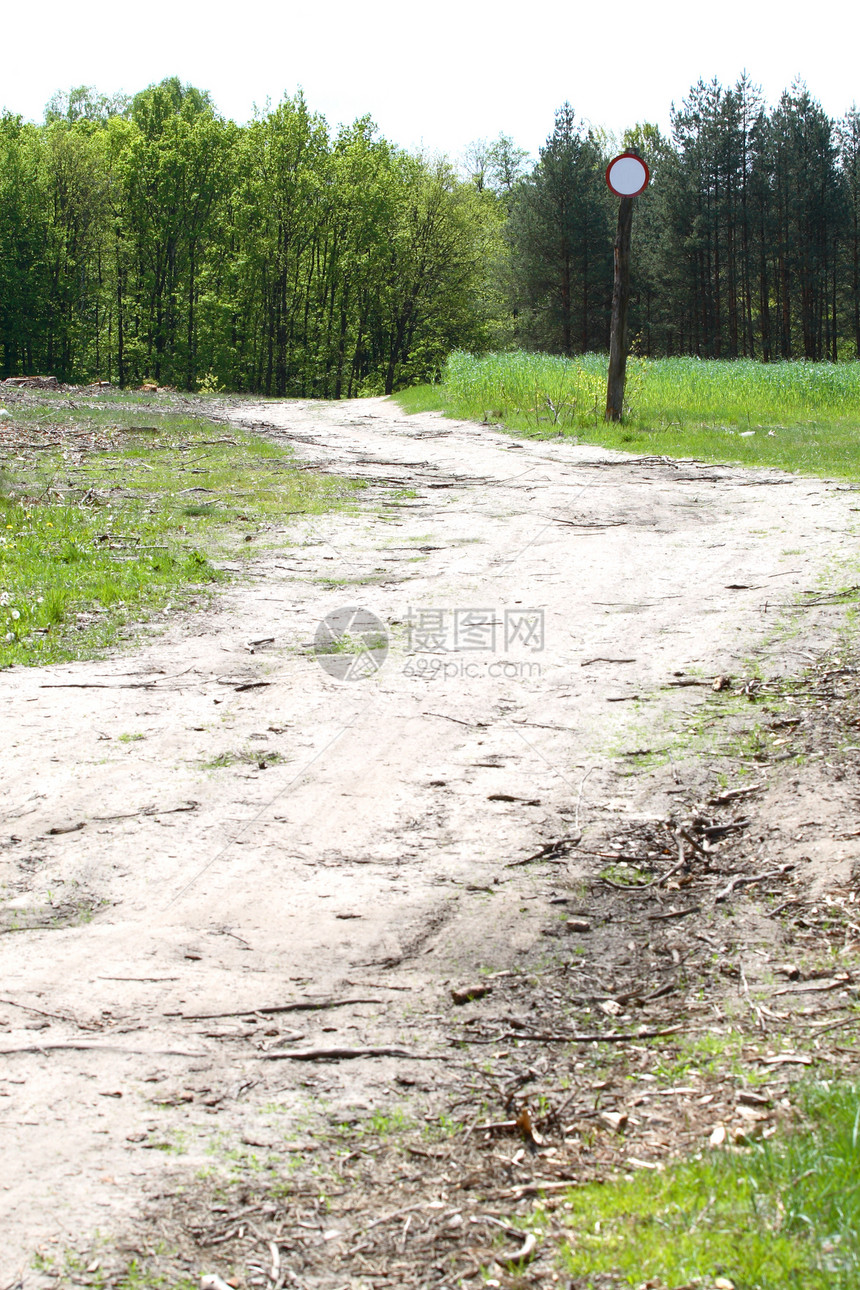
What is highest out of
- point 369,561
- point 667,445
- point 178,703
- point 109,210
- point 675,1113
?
point 109,210

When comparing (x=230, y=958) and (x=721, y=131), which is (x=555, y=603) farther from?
(x=721, y=131)

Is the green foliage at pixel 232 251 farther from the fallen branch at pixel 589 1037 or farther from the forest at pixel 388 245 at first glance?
the fallen branch at pixel 589 1037

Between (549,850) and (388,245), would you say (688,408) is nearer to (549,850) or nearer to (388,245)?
(549,850)

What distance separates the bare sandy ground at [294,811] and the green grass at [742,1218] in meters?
0.70

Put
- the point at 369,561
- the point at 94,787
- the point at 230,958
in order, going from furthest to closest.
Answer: the point at 369,561 < the point at 94,787 < the point at 230,958

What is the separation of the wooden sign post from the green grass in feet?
45.6

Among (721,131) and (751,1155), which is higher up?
(721,131)

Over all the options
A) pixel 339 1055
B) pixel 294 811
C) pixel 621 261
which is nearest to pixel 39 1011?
pixel 339 1055

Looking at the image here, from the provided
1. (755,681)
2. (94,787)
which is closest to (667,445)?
(755,681)

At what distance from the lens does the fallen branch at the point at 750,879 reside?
3510 millimetres

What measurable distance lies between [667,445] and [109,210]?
4157 centimetres

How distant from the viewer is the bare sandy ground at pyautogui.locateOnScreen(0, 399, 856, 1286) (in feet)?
8.45

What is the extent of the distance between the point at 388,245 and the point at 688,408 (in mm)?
31623

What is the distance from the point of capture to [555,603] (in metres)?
6.97
